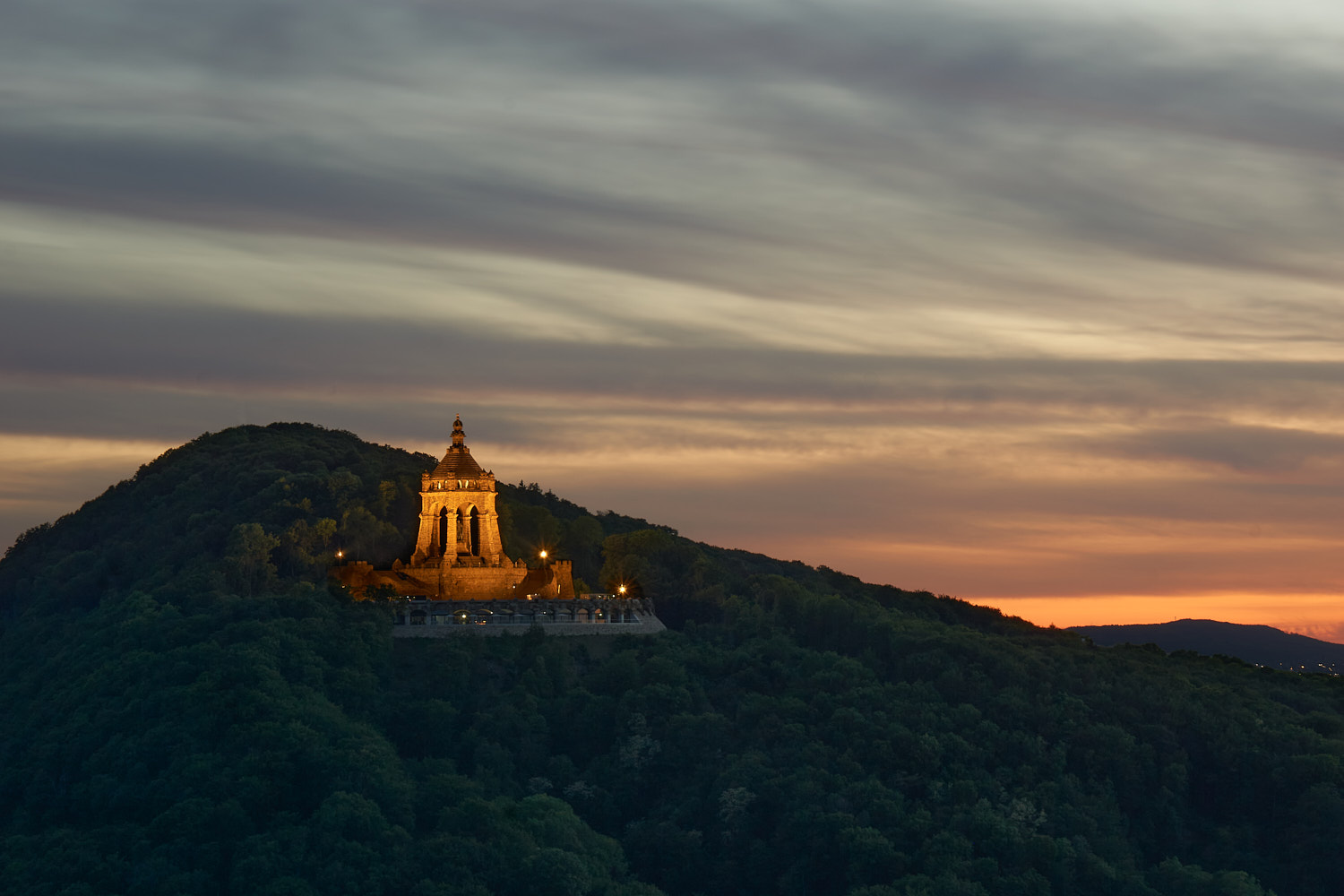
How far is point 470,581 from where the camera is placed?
138 metres

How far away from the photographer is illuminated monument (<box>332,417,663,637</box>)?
135m

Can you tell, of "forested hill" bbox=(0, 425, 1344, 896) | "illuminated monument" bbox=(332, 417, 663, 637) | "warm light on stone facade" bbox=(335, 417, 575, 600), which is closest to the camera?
"forested hill" bbox=(0, 425, 1344, 896)

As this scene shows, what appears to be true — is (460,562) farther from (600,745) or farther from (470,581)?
(600,745)

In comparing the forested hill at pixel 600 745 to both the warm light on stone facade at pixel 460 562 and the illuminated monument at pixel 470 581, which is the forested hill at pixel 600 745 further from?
the warm light on stone facade at pixel 460 562

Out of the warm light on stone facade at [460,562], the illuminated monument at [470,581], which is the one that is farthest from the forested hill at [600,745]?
the warm light on stone facade at [460,562]

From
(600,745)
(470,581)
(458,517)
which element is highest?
(458,517)

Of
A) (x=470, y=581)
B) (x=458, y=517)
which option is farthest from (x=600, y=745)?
(x=458, y=517)

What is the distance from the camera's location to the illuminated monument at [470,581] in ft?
442

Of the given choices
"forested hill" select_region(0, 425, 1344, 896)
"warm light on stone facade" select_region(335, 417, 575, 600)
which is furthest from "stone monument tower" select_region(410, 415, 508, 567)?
"forested hill" select_region(0, 425, 1344, 896)

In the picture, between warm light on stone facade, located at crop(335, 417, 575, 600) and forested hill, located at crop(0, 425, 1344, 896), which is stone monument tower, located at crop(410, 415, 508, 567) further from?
forested hill, located at crop(0, 425, 1344, 896)

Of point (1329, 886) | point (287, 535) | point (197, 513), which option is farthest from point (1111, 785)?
point (197, 513)

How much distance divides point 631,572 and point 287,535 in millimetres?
23874

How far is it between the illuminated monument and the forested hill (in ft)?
6.60

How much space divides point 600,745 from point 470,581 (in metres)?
15.2
